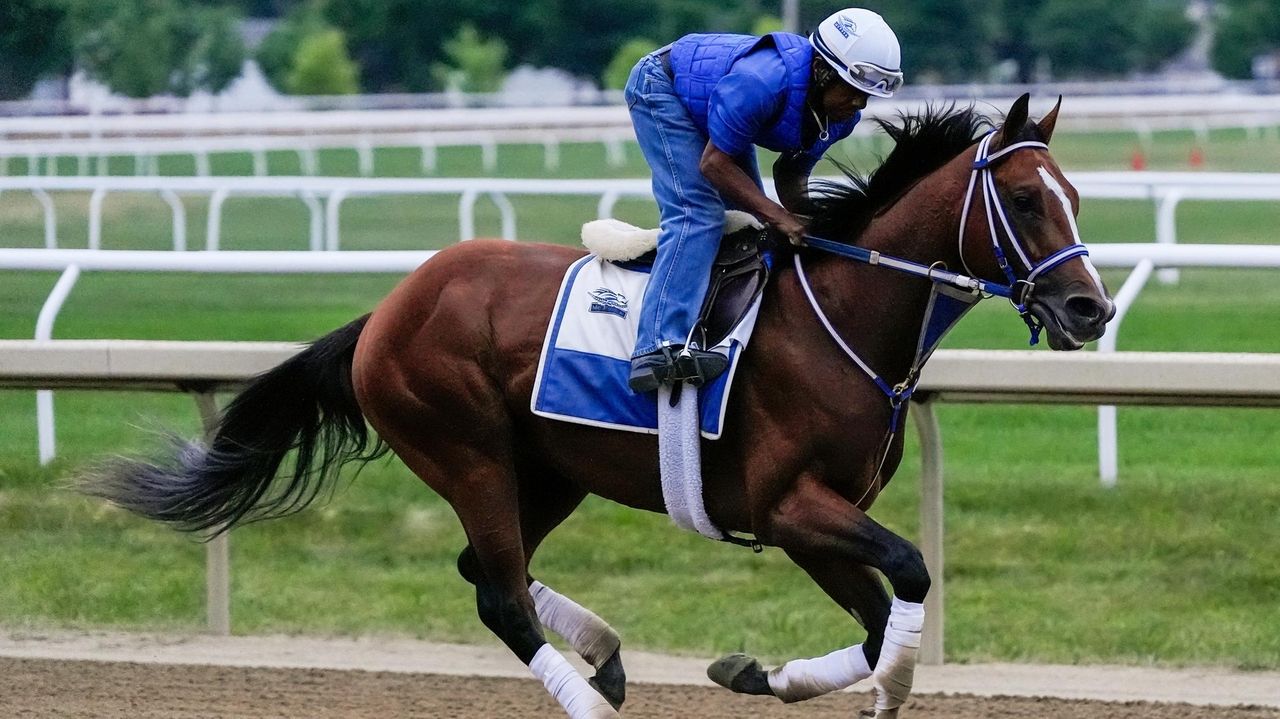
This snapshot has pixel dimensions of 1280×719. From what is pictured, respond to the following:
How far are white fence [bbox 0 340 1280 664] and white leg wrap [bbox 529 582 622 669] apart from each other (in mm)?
1025

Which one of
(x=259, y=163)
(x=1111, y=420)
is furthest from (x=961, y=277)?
(x=259, y=163)

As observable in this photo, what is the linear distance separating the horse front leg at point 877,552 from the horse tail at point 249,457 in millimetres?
1371

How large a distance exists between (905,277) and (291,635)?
2.62 meters

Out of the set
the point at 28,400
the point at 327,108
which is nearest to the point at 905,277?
the point at 28,400

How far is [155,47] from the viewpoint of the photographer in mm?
20844

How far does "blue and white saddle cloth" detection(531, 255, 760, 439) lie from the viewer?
14.1 feet

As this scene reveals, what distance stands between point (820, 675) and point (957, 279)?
3.03 ft

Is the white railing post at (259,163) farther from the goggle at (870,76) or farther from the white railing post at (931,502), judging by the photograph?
the goggle at (870,76)

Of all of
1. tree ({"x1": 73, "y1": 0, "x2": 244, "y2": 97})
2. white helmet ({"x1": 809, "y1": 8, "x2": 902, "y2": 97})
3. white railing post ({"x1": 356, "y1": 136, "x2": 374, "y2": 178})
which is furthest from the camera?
white railing post ({"x1": 356, "y1": 136, "x2": 374, "y2": 178})

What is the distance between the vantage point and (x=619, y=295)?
4348 mm

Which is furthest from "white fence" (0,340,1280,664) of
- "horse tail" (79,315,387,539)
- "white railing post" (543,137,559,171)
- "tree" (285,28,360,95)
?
"tree" (285,28,360,95)

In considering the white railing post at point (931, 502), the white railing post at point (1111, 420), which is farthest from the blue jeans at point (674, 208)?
the white railing post at point (1111, 420)

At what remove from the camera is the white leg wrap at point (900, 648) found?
12.9ft

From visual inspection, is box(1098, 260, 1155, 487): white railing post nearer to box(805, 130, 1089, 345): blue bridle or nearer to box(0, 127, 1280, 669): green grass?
box(0, 127, 1280, 669): green grass
